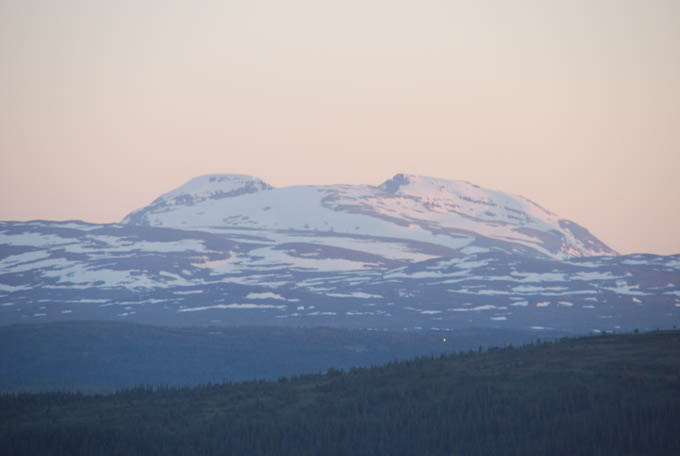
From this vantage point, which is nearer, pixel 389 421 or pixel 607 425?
pixel 607 425

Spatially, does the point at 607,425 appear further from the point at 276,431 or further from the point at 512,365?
the point at 276,431

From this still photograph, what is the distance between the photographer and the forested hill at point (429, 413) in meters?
76.8

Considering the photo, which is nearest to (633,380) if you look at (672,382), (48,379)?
(672,382)

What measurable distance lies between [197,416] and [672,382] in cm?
3749

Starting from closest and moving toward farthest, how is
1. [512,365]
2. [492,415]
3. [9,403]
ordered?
[492,415] → [512,365] → [9,403]

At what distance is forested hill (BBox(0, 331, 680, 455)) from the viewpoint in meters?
76.8

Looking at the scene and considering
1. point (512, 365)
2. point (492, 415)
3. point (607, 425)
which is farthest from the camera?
point (512, 365)

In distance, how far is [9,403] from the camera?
99625 millimetres

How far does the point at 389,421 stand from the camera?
8525 centimetres

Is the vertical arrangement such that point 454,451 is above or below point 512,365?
below

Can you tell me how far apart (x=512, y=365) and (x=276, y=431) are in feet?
65.0

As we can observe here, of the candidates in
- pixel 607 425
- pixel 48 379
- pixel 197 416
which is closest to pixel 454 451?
pixel 607 425

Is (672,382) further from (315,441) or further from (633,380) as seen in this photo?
(315,441)

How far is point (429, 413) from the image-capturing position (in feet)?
279
